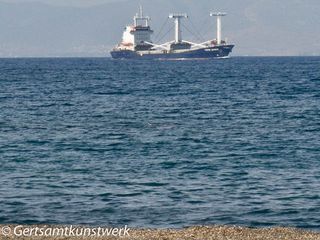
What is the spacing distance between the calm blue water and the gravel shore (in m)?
2.14

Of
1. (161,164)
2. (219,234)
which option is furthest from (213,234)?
(161,164)

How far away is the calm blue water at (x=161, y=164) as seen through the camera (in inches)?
991

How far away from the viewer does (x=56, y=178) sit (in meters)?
30.9

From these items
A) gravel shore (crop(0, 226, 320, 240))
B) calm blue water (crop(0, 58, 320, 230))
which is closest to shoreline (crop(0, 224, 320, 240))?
gravel shore (crop(0, 226, 320, 240))

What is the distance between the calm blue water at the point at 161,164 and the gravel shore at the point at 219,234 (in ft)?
7.01

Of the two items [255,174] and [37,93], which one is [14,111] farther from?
[255,174]

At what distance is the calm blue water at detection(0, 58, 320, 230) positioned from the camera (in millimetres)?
25172

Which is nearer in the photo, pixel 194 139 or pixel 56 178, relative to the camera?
pixel 56 178

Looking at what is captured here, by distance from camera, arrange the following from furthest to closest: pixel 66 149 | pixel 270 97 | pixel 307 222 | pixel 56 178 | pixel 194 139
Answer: pixel 270 97, pixel 194 139, pixel 66 149, pixel 56 178, pixel 307 222

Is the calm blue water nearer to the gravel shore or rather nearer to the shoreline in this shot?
the shoreline

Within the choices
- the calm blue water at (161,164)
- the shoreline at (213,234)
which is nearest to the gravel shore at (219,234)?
the shoreline at (213,234)

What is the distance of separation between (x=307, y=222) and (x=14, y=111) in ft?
126

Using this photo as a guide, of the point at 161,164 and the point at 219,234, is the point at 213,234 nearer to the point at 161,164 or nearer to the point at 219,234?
the point at 219,234

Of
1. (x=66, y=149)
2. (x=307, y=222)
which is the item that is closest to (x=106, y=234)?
(x=307, y=222)
